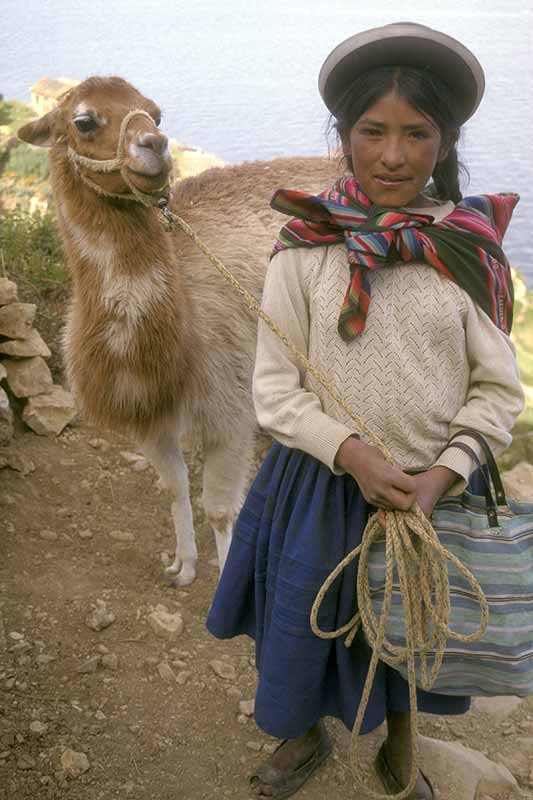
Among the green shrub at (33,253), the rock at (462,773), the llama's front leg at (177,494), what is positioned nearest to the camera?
the rock at (462,773)

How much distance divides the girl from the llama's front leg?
4.23 feet

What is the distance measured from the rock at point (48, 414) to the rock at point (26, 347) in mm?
228

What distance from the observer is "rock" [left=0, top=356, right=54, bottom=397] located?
3.95 meters

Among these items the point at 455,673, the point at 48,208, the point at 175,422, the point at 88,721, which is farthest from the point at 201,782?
the point at 48,208

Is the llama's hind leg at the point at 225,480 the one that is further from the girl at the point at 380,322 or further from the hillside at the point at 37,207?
the hillside at the point at 37,207

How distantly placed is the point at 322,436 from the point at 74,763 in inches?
50.2

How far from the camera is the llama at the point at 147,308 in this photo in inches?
99.4

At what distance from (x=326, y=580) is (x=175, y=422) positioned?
1.37m

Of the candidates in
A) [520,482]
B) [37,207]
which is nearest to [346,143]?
[520,482]

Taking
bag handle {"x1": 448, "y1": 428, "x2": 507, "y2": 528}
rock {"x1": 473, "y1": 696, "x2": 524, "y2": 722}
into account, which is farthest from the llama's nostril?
rock {"x1": 473, "y1": 696, "x2": 524, "y2": 722}

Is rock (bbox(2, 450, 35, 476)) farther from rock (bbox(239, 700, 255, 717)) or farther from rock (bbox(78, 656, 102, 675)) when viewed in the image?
rock (bbox(239, 700, 255, 717))

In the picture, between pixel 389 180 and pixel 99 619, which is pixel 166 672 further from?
pixel 389 180

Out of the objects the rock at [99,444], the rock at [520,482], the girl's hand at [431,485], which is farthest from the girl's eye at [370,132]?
the rock at [99,444]

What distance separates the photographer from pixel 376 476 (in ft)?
5.15
